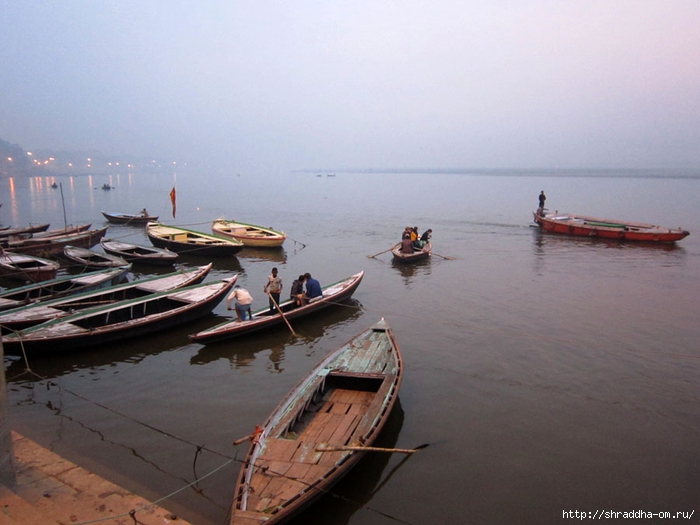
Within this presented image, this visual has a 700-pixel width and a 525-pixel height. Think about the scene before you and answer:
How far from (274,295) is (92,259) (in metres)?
12.5

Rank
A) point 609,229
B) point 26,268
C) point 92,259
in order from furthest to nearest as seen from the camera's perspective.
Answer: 1. point 609,229
2. point 92,259
3. point 26,268

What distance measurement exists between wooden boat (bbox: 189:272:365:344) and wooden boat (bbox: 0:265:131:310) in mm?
5642

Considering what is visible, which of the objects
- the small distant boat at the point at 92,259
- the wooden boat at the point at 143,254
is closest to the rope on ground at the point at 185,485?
the small distant boat at the point at 92,259

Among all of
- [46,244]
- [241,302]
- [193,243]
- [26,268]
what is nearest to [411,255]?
[193,243]

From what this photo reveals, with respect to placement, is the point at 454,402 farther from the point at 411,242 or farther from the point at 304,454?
the point at 411,242

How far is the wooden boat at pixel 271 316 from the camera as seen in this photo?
527 inches

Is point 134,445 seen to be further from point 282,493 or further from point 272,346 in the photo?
point 272,346

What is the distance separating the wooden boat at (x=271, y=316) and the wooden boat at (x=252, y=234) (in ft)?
39.5

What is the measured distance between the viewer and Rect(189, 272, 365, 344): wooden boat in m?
13.4

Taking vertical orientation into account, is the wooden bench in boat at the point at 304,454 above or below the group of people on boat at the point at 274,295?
below

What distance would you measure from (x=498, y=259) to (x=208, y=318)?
17.3 meters

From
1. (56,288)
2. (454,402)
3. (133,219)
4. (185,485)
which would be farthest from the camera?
(133,219)

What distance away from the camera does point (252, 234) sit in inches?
1191

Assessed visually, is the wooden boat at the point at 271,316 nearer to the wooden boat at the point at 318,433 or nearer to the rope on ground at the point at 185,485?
the rope on ground at the point at 185,485
